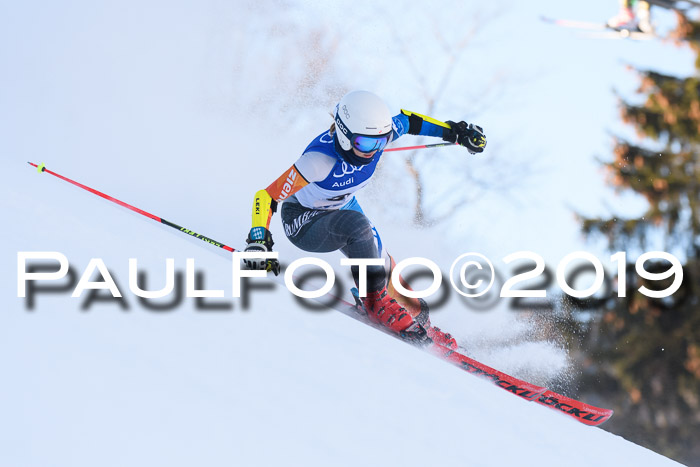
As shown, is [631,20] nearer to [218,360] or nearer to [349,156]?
[349,156]

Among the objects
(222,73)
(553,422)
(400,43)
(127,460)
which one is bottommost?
(553,422)

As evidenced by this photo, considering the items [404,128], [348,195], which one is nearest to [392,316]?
[348,195]

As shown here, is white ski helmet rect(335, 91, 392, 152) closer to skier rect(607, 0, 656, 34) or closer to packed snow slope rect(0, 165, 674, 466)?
packed snow slope rect(0, 165, 674, 466)

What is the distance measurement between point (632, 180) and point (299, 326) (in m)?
8.45

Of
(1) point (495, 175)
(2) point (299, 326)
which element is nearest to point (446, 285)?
(2) point (299, 326)

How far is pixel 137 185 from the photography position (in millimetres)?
7742

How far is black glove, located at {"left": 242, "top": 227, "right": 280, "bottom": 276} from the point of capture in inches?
127

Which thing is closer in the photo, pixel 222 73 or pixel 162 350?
pixel 162 350

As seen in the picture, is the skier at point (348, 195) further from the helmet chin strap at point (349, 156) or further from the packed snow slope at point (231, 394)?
the packed snow slope at point (231, 394)

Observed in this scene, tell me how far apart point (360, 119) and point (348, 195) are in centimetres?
64

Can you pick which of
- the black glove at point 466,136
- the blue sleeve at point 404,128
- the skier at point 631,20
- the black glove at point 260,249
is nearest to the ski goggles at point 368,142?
the blue sleeve at point 404,128

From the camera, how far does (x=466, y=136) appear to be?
4.30 metres

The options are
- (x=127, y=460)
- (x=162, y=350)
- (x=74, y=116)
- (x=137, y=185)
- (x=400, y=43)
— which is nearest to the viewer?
(x=127, y=460)

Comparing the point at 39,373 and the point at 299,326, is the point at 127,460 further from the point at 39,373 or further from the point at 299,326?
the point at 299,326
